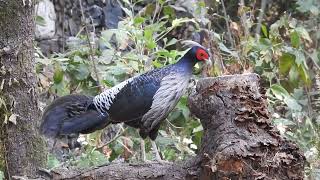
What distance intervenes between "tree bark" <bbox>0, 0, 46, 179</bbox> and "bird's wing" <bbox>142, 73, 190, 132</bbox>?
0.55 meters

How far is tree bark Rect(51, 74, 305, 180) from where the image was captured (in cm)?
231

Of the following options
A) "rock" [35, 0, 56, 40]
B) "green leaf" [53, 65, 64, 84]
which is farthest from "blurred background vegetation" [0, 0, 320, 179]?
"rock" [35, 0, 56, 40]

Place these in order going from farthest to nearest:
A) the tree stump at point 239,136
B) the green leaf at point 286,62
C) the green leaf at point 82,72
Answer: the green leaf at point 286,62 < the green leaf at point 82,72 < the tree stump at point 239,136

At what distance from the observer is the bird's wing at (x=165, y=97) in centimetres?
312

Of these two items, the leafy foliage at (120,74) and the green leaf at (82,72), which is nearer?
the leafy foliage at (120,74)

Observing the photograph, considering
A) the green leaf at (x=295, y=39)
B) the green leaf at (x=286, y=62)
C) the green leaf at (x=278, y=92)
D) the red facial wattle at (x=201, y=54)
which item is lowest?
the green leaf at (x=278, y=92)

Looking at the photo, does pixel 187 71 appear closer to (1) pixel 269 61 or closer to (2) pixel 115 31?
(2) pixel 115 31

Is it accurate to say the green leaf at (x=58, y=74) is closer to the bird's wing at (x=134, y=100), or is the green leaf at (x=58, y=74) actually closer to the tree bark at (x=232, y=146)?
the bird's wing at (x=134, y=100)

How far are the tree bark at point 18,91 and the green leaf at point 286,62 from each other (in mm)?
1984

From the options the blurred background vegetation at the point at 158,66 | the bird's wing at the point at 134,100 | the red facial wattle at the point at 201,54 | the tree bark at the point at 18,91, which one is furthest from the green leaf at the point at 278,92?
the tree bark at the point at 18,91

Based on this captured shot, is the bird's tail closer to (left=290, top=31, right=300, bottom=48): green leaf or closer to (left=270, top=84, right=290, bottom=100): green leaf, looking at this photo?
(left=270, top=84, right=290, bottom=100): green leaf

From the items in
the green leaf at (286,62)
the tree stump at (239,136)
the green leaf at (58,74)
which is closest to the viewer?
the tree stump at (239,136)

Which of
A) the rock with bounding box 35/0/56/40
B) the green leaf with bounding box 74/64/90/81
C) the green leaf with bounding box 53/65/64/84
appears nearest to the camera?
the green leaf with bounding box 53/65/64/84

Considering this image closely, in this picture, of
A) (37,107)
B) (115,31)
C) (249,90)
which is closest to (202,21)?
(115,31)
